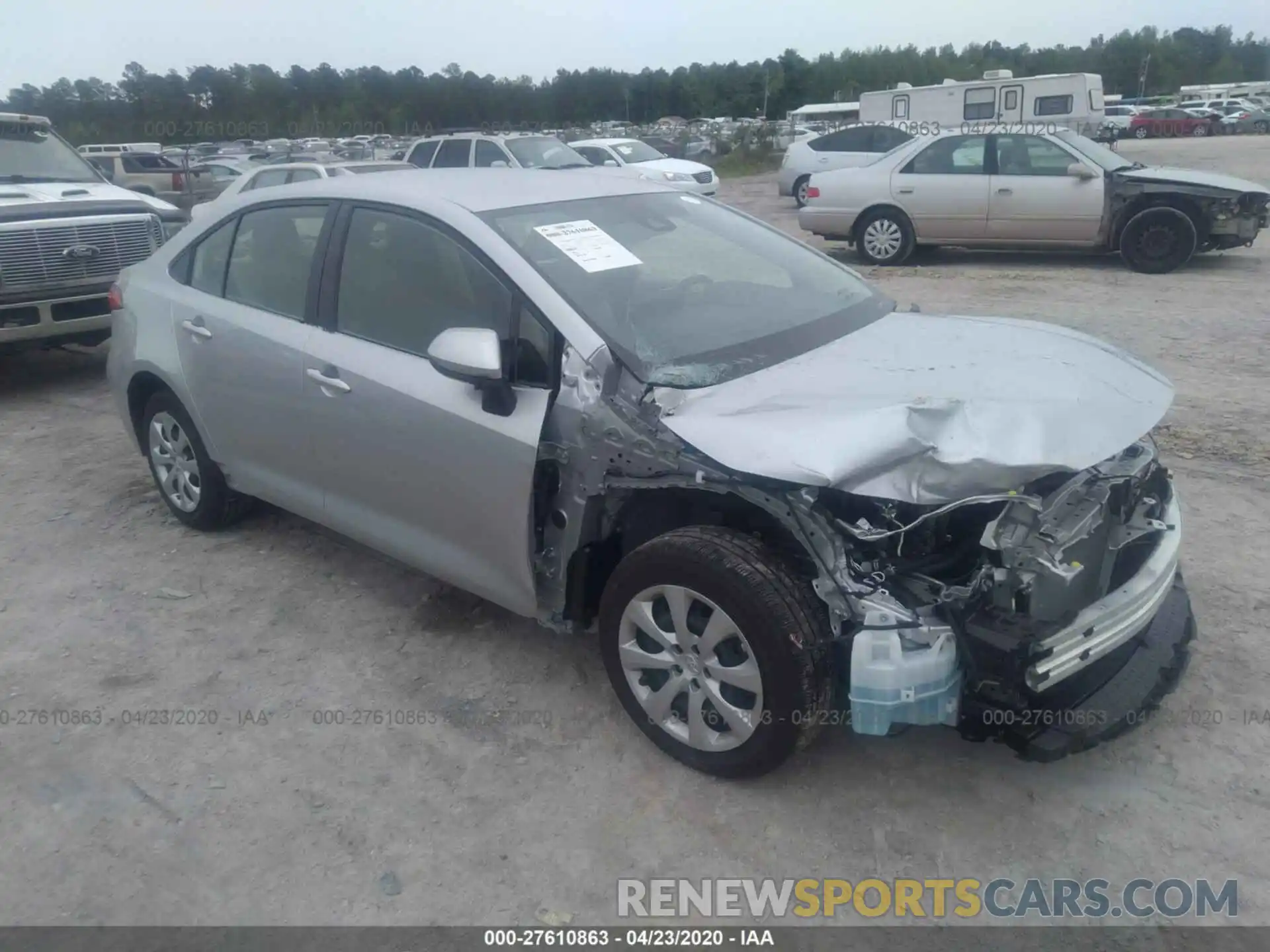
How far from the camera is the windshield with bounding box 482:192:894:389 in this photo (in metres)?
3.13

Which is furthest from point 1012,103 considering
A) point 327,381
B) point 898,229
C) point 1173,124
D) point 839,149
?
point 1173,124

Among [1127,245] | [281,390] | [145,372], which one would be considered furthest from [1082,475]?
[1127,245]

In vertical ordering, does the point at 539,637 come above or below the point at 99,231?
below

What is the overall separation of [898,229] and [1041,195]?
1642 millimetres

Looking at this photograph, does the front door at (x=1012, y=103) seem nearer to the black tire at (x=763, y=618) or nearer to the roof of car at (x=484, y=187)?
the roof of car at (x=484, y=187)

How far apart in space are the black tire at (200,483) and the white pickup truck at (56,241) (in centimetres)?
305

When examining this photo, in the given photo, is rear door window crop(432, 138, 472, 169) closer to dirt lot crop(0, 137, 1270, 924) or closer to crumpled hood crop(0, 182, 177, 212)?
crumpled hood crop(0, 182, 177, 212)

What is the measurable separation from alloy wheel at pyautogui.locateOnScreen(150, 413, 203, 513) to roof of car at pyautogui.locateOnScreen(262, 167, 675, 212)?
4.54ft

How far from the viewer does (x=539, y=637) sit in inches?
152

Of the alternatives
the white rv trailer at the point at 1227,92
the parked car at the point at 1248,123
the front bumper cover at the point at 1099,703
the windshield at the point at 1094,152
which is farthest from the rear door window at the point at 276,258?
the white rv trailer at the point at 1227,92

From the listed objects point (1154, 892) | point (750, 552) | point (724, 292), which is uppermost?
point (724, 292)

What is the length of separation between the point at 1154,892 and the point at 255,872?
238 cm

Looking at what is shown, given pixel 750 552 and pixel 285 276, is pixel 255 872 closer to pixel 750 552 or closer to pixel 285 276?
pixel 750 552

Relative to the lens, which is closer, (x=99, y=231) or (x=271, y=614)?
(x=271, y=614)
